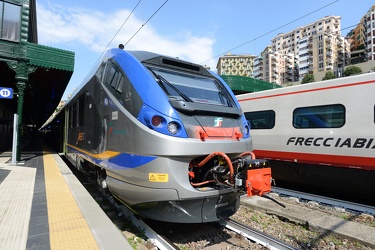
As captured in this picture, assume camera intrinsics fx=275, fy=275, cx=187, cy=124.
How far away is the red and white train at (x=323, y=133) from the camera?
20.3 feet

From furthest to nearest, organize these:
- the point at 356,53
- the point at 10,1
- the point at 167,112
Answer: the point at 356,53
the point at 10,1
the point at 167,112

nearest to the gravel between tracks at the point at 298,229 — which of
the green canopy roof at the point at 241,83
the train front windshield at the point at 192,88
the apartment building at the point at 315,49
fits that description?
the train front windshield at the point at 192,88

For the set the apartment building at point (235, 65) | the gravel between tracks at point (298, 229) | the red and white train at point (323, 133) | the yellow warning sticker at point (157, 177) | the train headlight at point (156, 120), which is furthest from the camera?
the apartment building at point (235, 65)

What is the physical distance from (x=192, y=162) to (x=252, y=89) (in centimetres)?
1683

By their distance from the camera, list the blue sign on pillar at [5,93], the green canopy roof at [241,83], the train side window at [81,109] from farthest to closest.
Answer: the green canopy roof at [241,83] → the blue sign on pillar at [5,93] → the train side window at [81,109]

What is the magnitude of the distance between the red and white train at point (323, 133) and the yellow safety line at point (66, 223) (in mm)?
5751

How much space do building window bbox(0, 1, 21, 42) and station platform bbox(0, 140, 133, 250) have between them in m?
6.99

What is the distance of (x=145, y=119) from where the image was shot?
357cm

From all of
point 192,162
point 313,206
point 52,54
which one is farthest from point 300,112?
point 52,54

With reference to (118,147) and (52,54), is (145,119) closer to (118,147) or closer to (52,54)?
(118,147)

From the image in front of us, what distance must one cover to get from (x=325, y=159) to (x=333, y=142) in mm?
466

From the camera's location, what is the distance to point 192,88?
4.34 metres

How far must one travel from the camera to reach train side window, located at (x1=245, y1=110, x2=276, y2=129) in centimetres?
848

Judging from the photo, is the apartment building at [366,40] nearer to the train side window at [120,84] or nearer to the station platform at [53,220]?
the train side window at [120,84]
